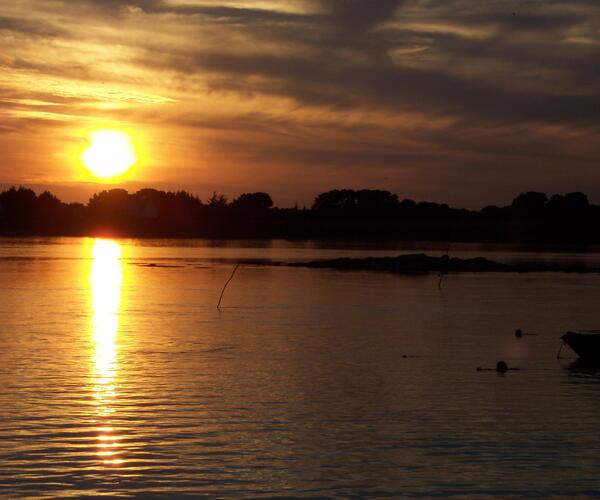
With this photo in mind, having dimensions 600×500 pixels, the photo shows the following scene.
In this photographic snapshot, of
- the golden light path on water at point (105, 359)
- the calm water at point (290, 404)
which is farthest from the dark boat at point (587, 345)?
the golden light path on water at point (105, 359)

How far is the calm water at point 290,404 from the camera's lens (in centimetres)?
1543

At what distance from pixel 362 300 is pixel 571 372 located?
27.2 metres

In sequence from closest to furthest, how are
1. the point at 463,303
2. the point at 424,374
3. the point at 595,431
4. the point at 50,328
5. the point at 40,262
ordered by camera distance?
the point at 595,431 → the point at 424,374 → the point at 50,328 → the point at 463,303 → the point at 40,262

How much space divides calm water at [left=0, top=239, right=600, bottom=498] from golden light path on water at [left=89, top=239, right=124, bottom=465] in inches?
3.4

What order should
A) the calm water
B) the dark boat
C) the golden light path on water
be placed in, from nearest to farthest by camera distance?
1. the calm water
2. the golden light path on water
3. the dark boat

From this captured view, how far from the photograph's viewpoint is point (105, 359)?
28875 millimetres

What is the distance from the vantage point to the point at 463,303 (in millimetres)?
53812

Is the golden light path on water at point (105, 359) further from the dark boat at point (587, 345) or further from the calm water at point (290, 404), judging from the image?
the dark boat at point (587, 345)

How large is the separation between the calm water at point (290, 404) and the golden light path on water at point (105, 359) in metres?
0.09

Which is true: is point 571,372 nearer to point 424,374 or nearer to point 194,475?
point 424,374

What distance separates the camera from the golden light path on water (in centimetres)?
1739

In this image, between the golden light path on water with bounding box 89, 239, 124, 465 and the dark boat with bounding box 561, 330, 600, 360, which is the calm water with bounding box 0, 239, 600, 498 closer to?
the golden light path on water with bounding box 89, 239, 124, 465

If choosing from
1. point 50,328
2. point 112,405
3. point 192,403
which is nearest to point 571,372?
point 192,403

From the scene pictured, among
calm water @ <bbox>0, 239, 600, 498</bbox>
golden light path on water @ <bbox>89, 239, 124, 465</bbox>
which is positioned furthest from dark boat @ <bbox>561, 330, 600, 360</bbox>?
golden light path on water @ <bbox>89, 239, 124, 465</bbox>
